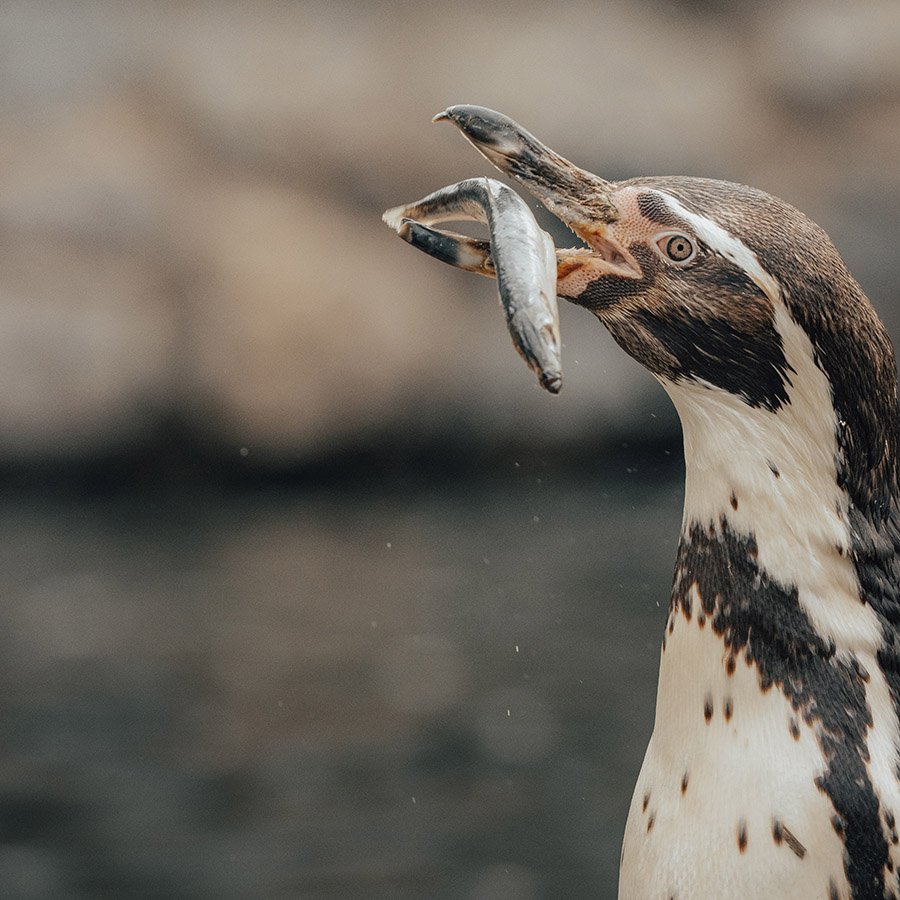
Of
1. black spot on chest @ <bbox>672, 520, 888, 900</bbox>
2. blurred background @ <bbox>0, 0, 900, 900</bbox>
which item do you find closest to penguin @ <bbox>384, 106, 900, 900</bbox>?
black spot on chest @ <bbox>672, 520, 888, 900</bbox>

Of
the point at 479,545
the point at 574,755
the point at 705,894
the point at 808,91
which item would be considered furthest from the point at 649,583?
the point at 705,894

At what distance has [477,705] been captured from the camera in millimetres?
→ 3127

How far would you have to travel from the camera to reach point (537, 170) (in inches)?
46.2

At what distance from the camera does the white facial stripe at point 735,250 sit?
1079 millimetres

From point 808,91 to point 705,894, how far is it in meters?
4.05

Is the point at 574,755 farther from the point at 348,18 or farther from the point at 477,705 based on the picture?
the point at 348,18

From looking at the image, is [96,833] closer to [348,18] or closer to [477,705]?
[477,705]

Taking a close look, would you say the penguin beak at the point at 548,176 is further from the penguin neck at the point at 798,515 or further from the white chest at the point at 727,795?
the white chest at the point at 727,795

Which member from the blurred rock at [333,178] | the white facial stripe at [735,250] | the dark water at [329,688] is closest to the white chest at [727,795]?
the white facial stripe at [735,250]

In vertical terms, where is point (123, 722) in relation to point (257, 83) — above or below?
below

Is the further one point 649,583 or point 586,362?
point 586,362

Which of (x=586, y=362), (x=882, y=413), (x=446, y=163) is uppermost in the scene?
(x=446, y=163)

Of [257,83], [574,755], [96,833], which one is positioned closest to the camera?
[96,833]

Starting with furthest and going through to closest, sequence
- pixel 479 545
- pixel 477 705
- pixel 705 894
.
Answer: pixel 479 545 < pixel 477 705 < pixel 705 894
